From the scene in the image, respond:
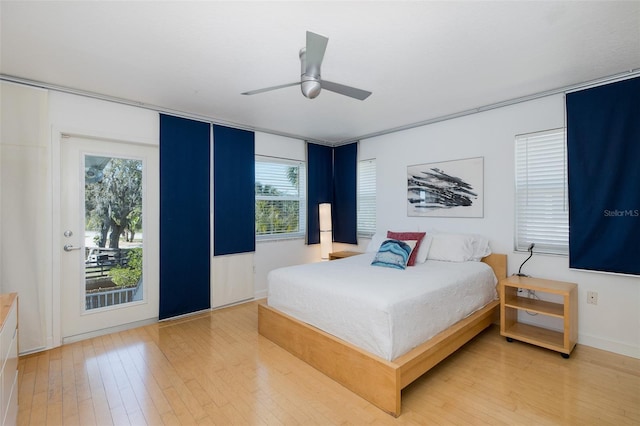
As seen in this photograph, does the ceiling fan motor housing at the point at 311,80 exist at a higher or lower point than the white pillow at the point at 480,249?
higher

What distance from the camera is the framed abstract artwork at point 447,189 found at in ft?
11.6

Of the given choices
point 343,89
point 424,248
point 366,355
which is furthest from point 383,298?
point 424,248

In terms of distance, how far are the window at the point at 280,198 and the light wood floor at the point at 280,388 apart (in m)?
1.99

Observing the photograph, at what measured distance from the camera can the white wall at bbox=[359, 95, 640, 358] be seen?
8.74ft

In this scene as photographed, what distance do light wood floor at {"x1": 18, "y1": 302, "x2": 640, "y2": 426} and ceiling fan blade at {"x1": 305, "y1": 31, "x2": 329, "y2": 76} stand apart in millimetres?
2263

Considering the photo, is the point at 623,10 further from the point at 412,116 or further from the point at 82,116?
the point at 82,116

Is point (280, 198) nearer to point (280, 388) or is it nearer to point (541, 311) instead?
point (280, 388)

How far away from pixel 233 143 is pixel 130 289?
218 cm

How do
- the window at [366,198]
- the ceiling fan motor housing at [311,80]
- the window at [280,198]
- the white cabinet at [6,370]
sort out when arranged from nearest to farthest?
1. the white cabinet at [6,370]
2. the ceiling fan motor housing at [311,80]
3. the window at [280,198]
4. the window at [366,198]

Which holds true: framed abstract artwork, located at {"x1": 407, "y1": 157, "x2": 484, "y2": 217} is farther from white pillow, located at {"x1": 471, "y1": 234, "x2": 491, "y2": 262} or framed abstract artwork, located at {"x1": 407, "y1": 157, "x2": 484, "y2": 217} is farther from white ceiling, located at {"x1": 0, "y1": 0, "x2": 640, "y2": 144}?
white ceiling, located at {"x1": 0, "y1": 0, "x2": 640, "y2": 144}

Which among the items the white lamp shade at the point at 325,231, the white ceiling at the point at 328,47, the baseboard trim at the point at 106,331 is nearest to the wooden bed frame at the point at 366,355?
the baseboard trim at the point at 106,331

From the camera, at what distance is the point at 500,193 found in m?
3.35

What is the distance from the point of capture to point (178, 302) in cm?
359

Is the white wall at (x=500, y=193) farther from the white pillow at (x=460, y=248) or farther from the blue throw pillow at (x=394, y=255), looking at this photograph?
the blue throw pillow at (x=394, y=255)
